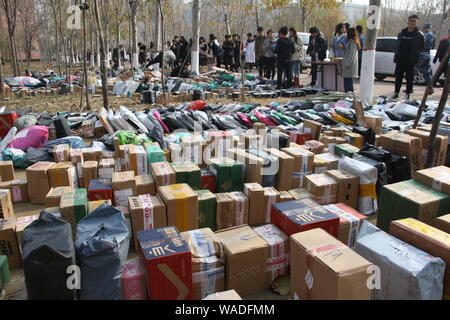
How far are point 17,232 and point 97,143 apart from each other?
2378mm

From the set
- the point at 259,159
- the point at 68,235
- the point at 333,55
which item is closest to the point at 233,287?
the point at 68,235

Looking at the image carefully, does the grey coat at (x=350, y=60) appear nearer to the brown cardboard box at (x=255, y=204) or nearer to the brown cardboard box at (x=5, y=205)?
the brown cardboard box at (x=255, y=204)

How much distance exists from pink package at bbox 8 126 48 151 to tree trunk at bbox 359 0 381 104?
5870 mm

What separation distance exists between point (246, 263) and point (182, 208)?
0.72 meters

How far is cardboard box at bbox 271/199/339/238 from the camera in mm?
2383

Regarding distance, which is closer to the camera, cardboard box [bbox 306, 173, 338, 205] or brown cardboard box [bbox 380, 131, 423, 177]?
cardboard box [bbox 306, 173, 338, 205]

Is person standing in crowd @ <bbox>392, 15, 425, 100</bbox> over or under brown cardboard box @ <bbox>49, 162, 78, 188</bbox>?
over

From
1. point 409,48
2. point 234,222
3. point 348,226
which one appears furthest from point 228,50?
point 348,226


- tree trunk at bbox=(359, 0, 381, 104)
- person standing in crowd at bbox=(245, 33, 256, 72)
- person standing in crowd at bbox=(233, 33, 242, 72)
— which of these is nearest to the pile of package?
tree trunk at bbox=(359, 0, 381, 104)

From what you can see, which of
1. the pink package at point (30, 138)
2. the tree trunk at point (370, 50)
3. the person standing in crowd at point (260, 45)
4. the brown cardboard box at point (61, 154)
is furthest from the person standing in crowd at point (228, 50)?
the brown cardboard box at point (61, 154)

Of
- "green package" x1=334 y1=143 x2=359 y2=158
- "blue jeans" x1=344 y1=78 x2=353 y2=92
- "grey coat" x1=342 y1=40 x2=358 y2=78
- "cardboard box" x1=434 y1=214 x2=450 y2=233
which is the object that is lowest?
"cardboard box" x1=434 y1=214 x2=450 y2=233

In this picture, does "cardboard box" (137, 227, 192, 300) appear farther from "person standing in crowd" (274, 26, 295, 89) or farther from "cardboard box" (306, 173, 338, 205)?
"person standing in crowd" (274, 26, 295, 89)

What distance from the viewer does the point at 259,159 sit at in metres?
3.59

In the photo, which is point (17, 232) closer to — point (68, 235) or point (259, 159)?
point (68, 235)
